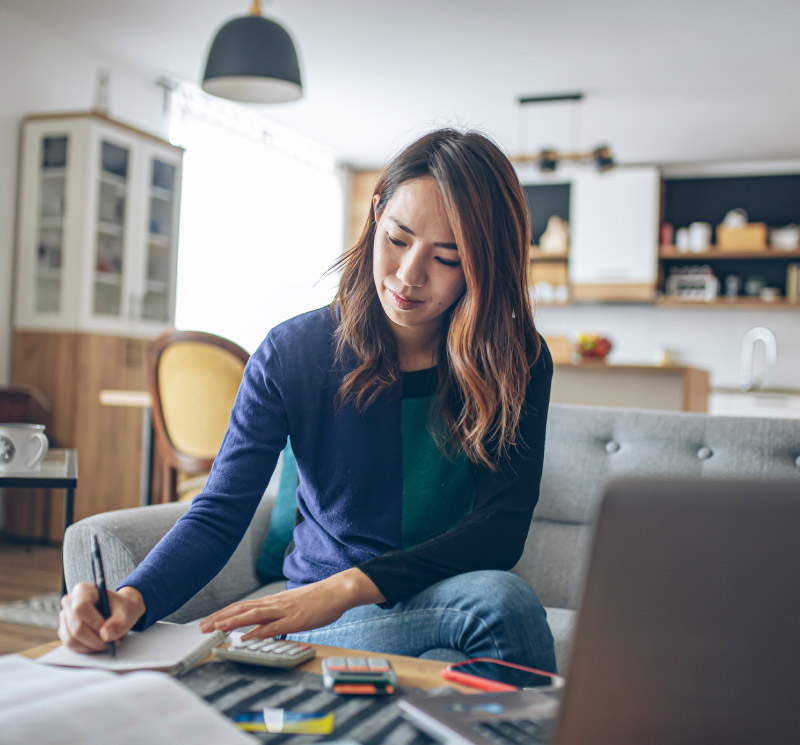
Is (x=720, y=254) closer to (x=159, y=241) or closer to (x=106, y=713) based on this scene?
(x=159, y=241)

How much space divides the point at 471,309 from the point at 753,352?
6.12 m

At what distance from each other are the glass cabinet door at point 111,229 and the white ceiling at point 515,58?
27.5 inches

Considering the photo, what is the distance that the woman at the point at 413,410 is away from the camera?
111cm

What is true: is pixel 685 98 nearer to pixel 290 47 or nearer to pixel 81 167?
pixel 290 47

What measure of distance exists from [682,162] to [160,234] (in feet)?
13.9

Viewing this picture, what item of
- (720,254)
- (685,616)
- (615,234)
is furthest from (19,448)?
(720,254)

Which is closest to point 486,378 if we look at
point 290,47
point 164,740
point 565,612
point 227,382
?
point 565,612

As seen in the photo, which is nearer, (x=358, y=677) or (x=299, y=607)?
(x=358, y=677)

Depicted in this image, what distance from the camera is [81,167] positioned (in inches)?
166

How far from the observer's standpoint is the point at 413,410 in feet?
4.11

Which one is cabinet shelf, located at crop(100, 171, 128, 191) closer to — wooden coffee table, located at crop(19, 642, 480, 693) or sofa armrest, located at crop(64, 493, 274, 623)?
sofa armrest, located at crop(64, 493, 274, 623)

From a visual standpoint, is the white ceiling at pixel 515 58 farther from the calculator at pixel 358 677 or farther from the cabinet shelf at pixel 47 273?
the calculator at pixel 358 677

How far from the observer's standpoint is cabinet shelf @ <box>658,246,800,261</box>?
638cm

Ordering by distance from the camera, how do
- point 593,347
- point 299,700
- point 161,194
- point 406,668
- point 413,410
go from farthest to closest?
point 161,194, point 593,347, point 413,410, point 406,668, point 299,700
